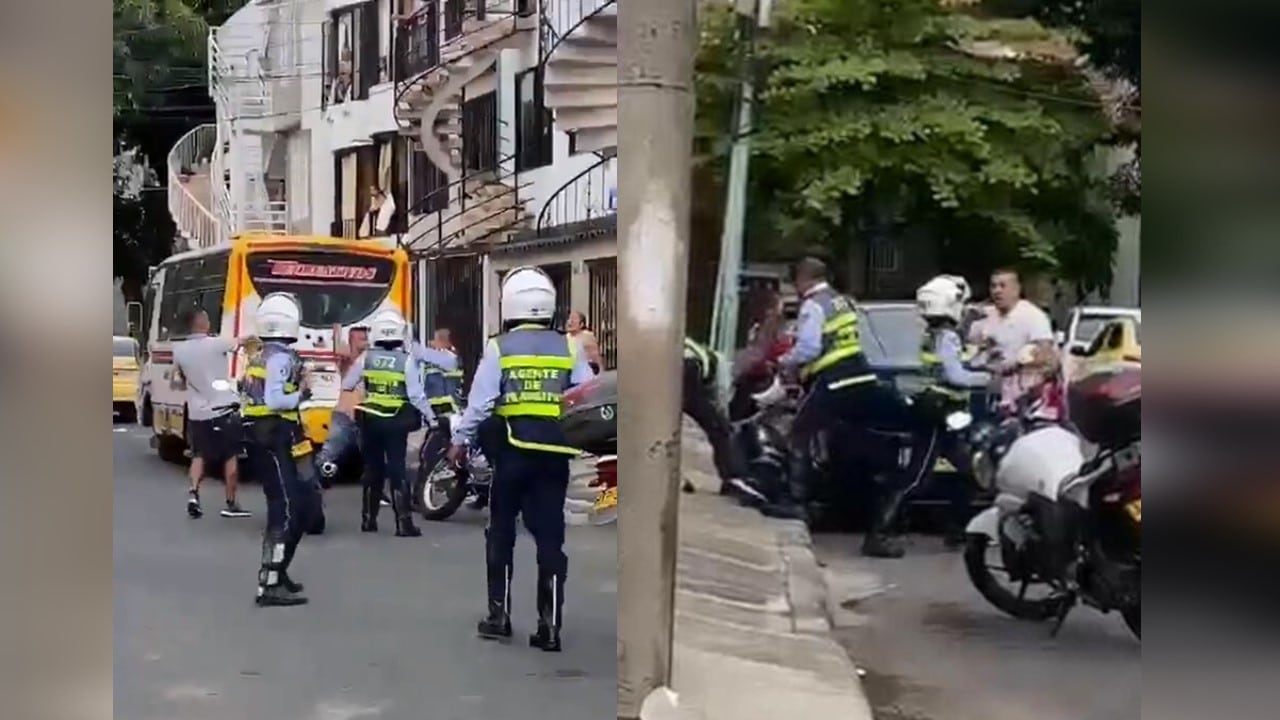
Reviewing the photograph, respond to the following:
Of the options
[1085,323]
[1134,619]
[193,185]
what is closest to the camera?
[193,185]

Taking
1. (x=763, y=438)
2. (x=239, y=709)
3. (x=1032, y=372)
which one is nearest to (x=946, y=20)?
(x=1032, y=372)

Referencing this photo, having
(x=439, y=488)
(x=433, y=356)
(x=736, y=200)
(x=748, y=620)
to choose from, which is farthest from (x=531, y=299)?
(x=748, y=620)

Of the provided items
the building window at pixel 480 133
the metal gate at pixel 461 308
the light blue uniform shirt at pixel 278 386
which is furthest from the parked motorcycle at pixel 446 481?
the building window at pixel 480 133

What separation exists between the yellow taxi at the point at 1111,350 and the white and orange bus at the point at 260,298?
7.44 feet

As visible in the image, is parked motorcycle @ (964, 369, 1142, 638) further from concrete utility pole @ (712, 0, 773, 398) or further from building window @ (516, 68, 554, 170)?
building window @ (516, 68, 554, 170)

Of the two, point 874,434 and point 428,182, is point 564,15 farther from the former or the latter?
point 874,434

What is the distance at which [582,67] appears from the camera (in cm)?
468

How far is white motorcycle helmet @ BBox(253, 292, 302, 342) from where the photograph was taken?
4543mm

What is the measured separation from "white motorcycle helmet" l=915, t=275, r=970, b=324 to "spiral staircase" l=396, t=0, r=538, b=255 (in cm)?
144

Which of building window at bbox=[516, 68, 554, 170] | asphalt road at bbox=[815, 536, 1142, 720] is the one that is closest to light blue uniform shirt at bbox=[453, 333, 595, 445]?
building window at bbox=[516, 68, 554, 170]

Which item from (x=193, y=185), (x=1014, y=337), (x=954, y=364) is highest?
(x=193, y=185)

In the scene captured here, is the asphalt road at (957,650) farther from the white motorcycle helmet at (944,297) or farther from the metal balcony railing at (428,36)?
the metal balcony railing at (428,36)

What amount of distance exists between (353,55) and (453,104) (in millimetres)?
372

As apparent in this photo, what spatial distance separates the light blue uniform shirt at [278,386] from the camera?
4.57 meters
